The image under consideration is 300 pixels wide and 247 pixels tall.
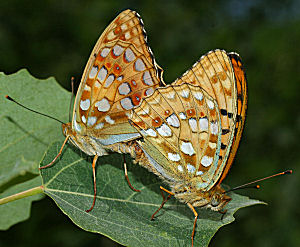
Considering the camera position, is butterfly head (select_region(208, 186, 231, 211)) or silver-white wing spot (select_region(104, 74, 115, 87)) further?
silver-white wing spot (select_region(104, 74, 115, 87))

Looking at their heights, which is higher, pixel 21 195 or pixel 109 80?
pixel 109 80

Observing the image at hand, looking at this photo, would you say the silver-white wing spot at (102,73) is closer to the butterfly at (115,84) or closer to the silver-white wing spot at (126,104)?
the butterfly at (115,84)

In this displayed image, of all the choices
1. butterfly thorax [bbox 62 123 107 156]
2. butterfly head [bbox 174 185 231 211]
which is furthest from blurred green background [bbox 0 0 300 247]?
butterfly head [bbox 174 185 231 211]

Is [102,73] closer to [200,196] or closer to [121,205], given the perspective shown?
[121,205]

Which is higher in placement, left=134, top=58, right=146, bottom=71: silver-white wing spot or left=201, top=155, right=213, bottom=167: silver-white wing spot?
left=134, top=58, right=146, bottom=71: silver-white wing spot

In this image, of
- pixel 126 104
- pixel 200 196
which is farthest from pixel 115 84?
pixel 200 196

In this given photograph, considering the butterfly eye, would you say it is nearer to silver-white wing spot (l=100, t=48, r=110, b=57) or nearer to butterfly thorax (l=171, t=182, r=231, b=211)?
butterfly thorax (l=171, t=182, r=231, b=211)

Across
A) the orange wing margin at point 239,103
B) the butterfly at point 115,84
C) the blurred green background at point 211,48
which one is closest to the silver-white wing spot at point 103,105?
the butterfly at point 115,84
